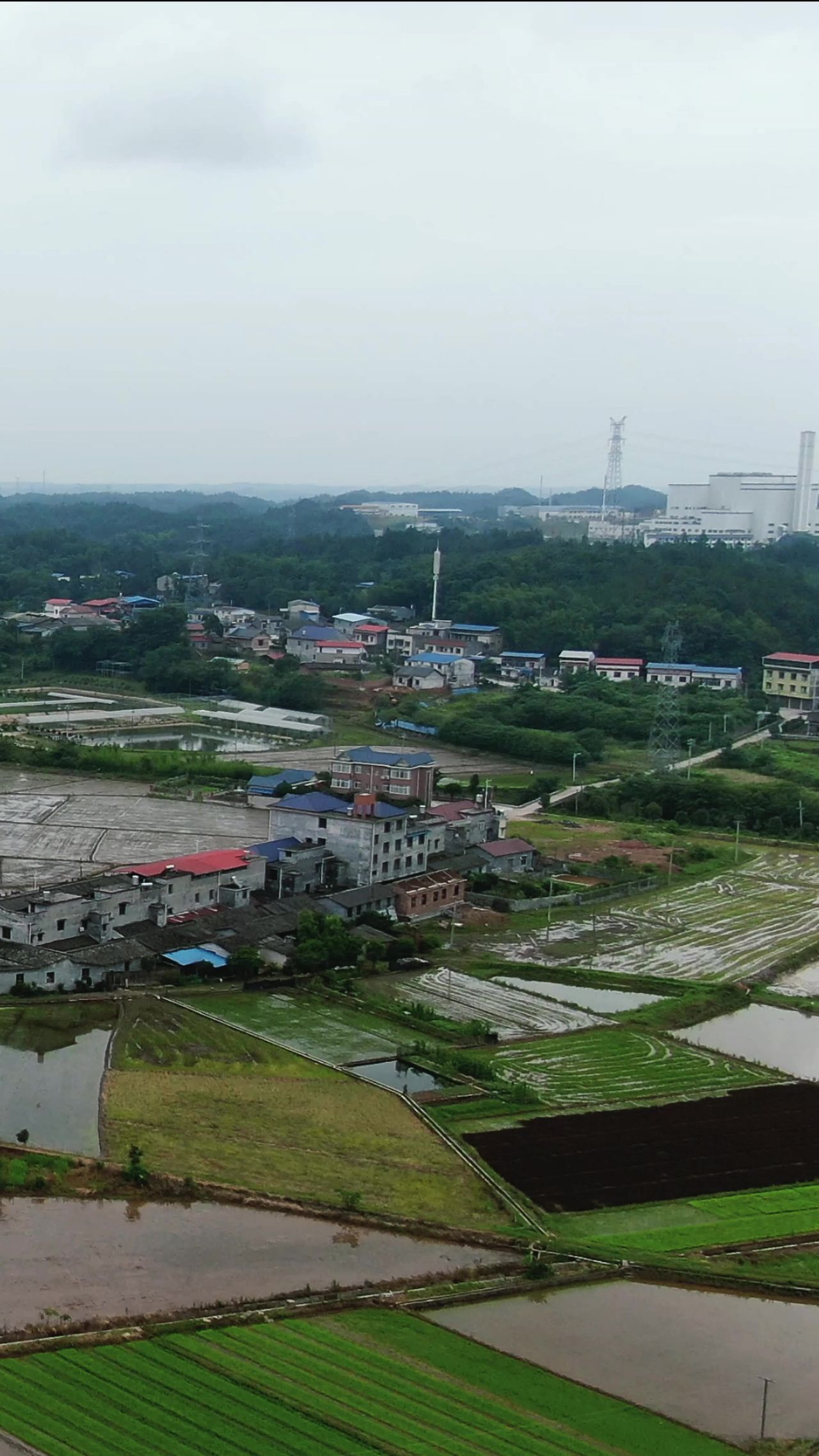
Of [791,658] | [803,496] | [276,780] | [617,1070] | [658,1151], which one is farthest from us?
[803,496]

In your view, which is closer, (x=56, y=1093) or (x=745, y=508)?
(x=56, y=1093)

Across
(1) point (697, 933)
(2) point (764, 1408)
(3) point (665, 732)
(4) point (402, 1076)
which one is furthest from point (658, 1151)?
(3) point (665, 732)

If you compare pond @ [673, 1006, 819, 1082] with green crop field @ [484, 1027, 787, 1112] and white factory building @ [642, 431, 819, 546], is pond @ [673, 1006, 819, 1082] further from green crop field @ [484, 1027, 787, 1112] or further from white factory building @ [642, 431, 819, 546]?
white factory building @ [642, 431, 819, 546]

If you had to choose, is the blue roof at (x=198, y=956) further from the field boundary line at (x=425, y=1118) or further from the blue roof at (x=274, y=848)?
the blue roof at (x=274, y=848)

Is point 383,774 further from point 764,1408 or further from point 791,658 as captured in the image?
point 791,658

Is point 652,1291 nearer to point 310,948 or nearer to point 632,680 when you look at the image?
point 310,948

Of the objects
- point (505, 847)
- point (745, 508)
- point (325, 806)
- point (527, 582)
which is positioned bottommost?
point (505, 847)
